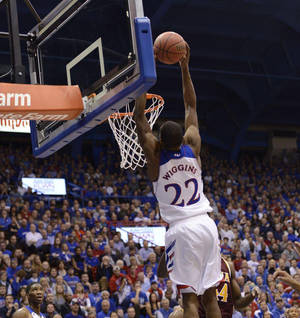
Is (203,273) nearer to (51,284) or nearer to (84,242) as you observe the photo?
(51,284)

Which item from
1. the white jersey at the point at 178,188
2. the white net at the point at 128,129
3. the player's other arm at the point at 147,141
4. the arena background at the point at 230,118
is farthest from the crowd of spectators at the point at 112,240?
the player's other arm at the point at 147,141

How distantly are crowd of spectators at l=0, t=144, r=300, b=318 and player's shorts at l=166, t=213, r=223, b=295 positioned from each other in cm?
432

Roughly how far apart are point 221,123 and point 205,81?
3217 mm

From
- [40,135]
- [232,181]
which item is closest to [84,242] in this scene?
[40,135]

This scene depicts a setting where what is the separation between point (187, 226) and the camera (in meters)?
4.46

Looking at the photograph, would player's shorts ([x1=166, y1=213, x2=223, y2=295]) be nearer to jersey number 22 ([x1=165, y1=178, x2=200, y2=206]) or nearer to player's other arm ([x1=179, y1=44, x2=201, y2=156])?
jersey number 22 ([x1=165, y1=178, x2=200, y2=206])

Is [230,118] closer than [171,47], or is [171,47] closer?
[171,47]

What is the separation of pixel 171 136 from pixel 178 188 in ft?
1.31

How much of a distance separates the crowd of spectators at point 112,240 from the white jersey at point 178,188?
4456 millimetres

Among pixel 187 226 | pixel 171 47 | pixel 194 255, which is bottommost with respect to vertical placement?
pixel 194 255

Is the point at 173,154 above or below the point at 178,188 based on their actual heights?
above

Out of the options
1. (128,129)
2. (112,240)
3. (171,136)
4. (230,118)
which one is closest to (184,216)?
(171,136)

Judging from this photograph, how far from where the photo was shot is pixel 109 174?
68.9 feet

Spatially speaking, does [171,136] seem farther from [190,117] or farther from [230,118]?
[230,118]
